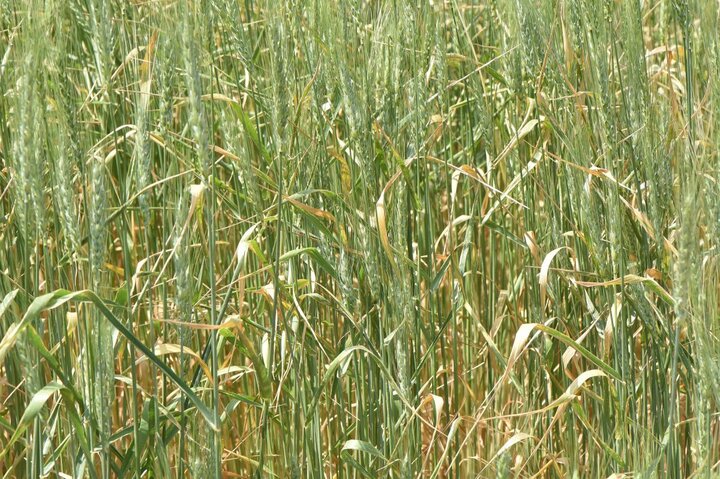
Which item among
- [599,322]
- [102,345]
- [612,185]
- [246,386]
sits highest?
[612,185]

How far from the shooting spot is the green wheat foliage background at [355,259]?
3.66 ft

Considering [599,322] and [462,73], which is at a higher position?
[462,73]

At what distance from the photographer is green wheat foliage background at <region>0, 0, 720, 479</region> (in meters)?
1.11

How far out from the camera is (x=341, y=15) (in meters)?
1.35

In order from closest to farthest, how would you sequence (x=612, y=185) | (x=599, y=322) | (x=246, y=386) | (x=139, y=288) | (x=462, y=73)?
(x=612, y=185) < (x=599, y=322) < (x=246, y=386) < (x=139, y=288) < (x=462, y=73)

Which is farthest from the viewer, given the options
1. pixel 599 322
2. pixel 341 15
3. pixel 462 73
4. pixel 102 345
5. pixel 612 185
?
pixel 462 73

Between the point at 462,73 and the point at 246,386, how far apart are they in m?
0.79

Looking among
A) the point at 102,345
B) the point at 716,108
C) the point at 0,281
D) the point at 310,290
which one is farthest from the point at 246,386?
the point at 716,108

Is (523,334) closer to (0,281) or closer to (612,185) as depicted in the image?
(612,185)

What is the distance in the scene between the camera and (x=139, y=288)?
5.79 ft

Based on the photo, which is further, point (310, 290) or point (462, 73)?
point (462, 73)

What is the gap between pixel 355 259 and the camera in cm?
150

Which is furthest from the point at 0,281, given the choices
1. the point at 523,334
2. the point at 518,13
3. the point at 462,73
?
the point at 462,73

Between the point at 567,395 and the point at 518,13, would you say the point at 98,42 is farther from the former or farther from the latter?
the point at 567,395
